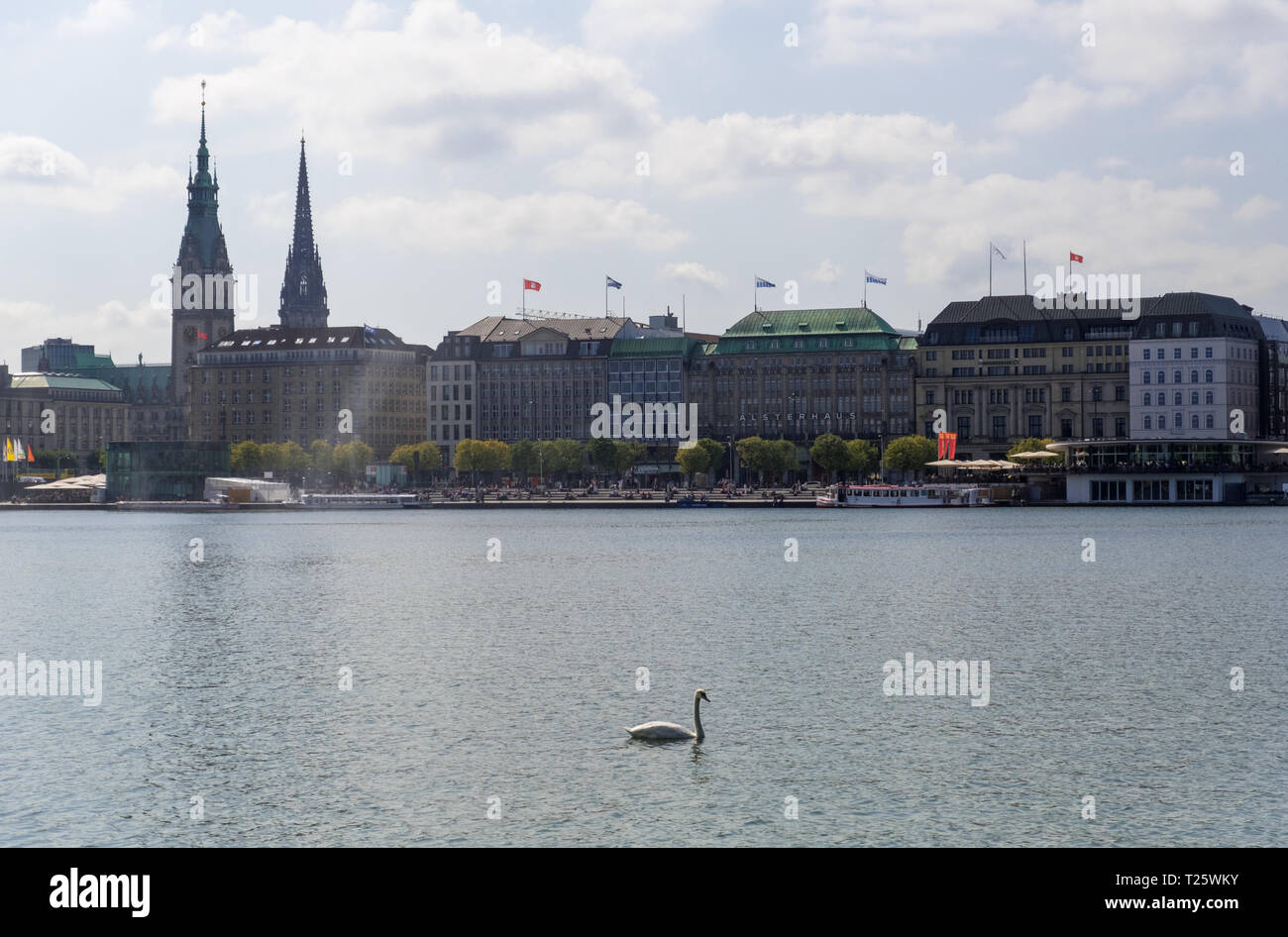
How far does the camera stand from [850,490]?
583ft

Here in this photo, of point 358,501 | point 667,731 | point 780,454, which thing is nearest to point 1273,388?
point 780,454

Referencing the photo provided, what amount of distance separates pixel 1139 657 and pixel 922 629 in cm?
931

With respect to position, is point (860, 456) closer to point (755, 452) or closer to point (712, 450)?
point (755, 452)

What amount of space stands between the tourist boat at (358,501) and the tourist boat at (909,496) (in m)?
46.8

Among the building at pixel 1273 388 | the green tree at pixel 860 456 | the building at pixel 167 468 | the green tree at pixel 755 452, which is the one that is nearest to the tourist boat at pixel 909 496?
the green tree at pixel 860 456

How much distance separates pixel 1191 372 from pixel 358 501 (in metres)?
93.2

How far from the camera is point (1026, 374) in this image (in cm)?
19412

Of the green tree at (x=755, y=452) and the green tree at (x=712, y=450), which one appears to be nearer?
the green tree at (x=755, y=452)

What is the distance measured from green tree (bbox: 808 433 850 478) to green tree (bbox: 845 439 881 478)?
0.96 feet

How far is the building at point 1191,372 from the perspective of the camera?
184 m

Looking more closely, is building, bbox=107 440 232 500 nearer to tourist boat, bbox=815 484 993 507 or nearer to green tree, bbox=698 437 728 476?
green tree, bbox=698 437 728 476

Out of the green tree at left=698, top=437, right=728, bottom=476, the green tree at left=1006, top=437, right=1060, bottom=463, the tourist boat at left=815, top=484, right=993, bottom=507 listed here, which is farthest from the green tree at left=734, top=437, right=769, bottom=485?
the green tree at left=1006, top=437, right=1060, bottom=463

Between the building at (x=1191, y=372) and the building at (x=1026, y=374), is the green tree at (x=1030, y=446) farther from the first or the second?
the building at (x=1191, y=372)

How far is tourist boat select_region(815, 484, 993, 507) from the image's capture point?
173 meters
